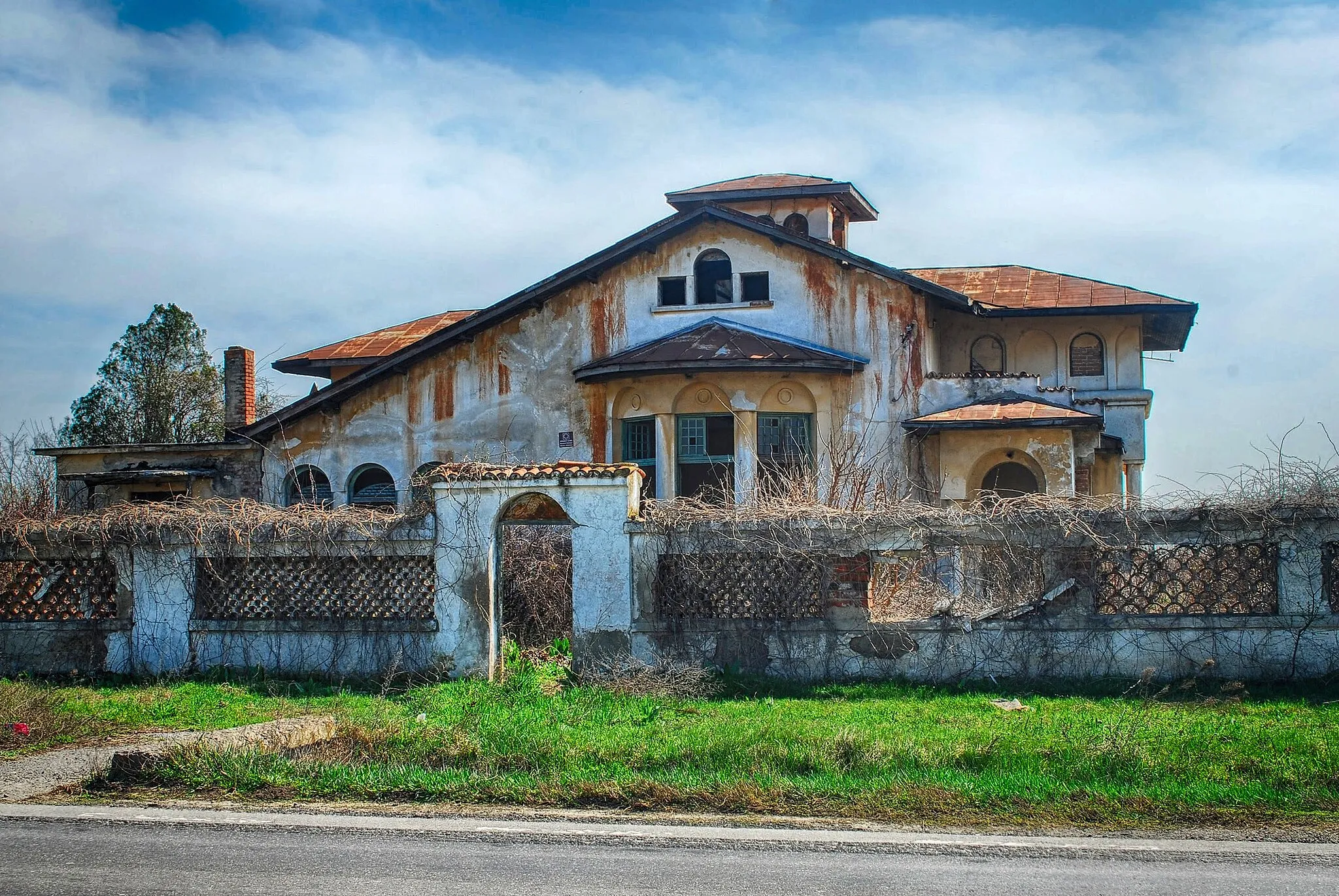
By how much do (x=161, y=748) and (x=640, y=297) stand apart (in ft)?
46.6

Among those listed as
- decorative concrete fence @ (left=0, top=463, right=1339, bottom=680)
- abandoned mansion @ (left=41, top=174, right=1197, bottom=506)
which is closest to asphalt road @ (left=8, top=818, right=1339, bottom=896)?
decorative concrete fence @ (left=0, top=463, right=1339, bottom=680)

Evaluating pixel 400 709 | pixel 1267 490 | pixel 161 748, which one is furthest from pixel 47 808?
pixel 1267 490

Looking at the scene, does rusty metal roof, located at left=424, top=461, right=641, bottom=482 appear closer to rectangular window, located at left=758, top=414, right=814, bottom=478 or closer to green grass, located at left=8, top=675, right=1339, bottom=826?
green grass, located at left=8, top=675, right=1339, bottom=826

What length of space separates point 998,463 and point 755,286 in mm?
5155

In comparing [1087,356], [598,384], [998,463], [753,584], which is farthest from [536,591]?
[1087,356]

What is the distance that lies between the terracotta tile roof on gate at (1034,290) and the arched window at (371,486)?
1016 centimetres

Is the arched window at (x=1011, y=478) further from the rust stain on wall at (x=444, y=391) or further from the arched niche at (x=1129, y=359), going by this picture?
the rust stain on wall at (x=444, y=391)

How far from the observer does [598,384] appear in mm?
21516

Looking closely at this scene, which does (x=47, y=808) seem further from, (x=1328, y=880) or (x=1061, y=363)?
(x=1061, y=363)

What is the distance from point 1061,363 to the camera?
24109 millimetres

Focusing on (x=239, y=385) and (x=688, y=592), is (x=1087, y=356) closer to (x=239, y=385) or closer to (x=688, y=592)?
(x=688, y=592)

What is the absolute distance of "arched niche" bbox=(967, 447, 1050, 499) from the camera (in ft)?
67.8

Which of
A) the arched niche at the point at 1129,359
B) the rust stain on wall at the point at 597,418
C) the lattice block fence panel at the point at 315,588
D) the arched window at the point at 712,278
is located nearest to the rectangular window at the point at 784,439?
the arched window at the point at 712,278

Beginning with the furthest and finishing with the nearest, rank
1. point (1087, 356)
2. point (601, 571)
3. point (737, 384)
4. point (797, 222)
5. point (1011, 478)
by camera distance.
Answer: point (797, 222)
point (1087, 356)
point (1011, 478)
point (737, 384)
point (601, 571)
